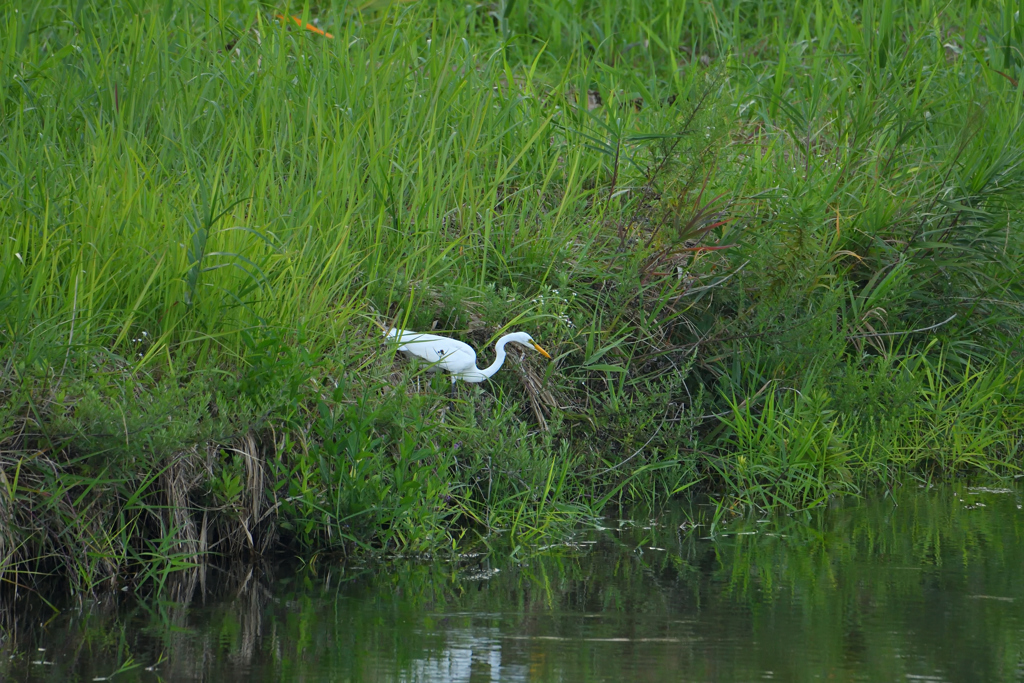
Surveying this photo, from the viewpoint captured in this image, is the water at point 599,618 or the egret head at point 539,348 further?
the egret head at point 539,348

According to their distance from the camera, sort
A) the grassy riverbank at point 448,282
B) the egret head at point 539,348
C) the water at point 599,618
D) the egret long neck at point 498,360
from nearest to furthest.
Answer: the water at point 599,618 → the grassy riverbank at point 448,282 → the egret long neck at point 498,360 → the egret head at point 539,348

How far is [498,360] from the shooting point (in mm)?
4754

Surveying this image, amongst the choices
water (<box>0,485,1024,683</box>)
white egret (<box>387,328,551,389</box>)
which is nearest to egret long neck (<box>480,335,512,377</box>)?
white egret (<box>387,328,551,389</box>)

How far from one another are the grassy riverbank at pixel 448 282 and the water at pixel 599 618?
0.76ft

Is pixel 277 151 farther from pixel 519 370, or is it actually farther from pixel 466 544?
pixel 466 544

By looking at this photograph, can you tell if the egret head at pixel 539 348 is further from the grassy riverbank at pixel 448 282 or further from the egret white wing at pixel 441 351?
the egret white wing at pixel 441 351

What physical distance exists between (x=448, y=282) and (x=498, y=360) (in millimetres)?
594

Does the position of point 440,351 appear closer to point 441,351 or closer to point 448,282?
point 441,351

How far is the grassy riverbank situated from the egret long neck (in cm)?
14

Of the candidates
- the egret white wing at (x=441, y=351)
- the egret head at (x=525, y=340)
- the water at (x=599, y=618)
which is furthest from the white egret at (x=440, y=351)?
the water at (x=599, y=618)

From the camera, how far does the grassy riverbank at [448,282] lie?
403 cm

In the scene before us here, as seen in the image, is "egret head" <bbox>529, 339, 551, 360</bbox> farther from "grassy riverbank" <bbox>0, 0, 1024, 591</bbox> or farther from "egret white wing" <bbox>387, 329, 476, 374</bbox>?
"egret white wing" <bbox>387, 329, 476, 374</bbox>

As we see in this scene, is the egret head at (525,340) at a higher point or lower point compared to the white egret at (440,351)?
higher

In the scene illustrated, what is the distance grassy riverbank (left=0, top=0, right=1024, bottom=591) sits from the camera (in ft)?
13.2
